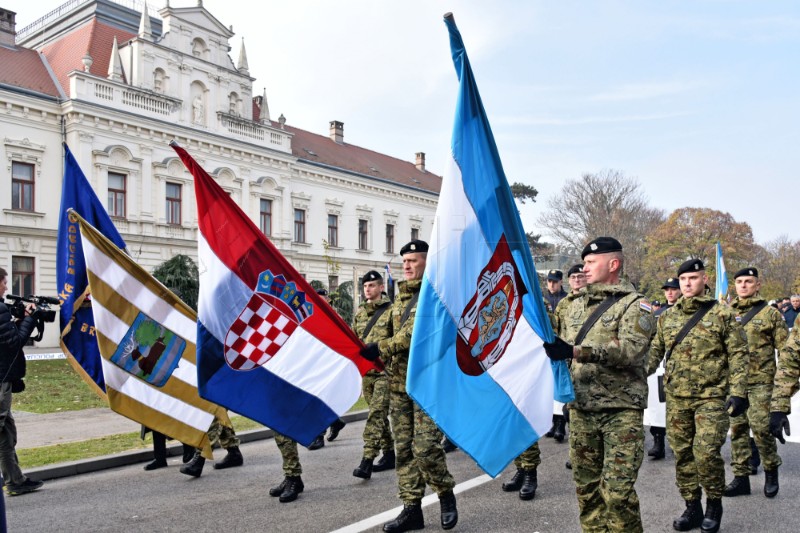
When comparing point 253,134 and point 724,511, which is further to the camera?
point 253,134

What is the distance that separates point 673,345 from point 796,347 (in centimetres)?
128

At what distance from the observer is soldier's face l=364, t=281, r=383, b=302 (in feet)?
24.3

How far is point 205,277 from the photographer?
5.51 metres

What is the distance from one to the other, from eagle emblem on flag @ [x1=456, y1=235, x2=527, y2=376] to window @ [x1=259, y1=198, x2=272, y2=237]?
1318 inches

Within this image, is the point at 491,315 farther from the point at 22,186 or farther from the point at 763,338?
the point at 22,186

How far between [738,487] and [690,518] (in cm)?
121

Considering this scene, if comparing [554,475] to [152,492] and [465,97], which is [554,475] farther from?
[465,97]

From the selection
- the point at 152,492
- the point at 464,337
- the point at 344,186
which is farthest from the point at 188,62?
the point at 464,337

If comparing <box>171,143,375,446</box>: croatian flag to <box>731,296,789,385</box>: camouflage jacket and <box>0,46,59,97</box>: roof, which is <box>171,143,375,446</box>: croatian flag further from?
<box>0,46,59,97</box>: roof

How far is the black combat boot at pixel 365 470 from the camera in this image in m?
6.98

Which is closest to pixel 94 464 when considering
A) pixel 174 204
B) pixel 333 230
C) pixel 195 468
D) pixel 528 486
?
pixel 195 468

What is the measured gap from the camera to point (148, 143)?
103 ft

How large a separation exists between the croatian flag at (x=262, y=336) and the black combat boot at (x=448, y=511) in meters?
1.10

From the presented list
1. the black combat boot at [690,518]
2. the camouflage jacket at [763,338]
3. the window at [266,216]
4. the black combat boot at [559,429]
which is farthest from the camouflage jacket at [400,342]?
the window at [266,216]
